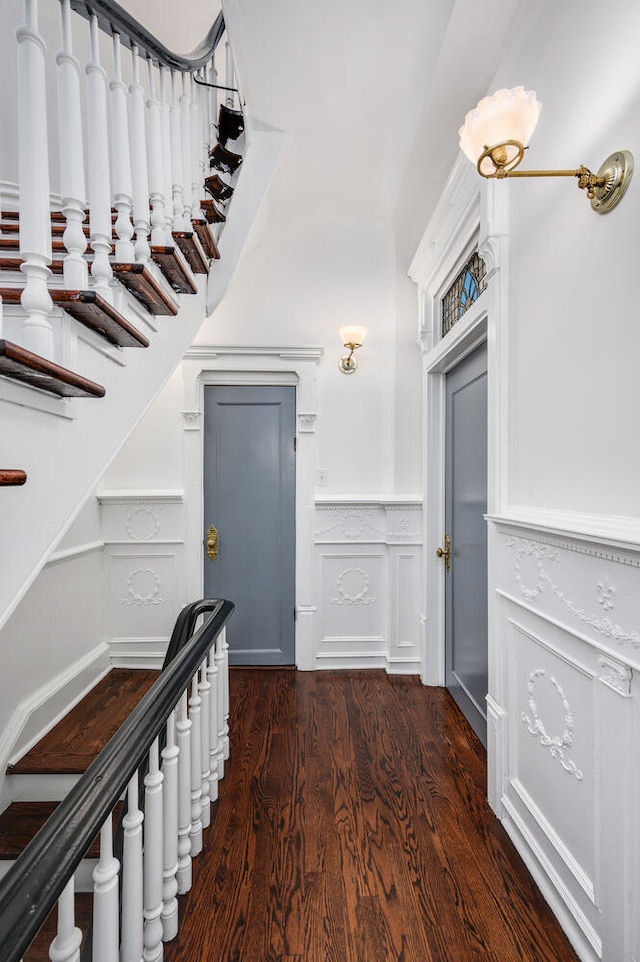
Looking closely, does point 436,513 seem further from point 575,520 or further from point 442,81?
point 442,81

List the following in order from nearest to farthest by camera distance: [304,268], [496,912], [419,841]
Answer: [496,912] < [419,841] < [304,268]

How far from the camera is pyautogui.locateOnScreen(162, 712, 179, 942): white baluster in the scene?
4.11 feet

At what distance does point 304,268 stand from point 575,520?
2.57 metres

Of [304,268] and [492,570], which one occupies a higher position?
[304,268]

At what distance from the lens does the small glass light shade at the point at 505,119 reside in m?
1.18

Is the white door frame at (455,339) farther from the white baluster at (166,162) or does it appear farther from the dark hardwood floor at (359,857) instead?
the white baluster at (166,162)

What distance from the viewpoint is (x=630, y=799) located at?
1.07 metres

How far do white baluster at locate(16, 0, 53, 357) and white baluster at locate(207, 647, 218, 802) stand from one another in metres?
1.26

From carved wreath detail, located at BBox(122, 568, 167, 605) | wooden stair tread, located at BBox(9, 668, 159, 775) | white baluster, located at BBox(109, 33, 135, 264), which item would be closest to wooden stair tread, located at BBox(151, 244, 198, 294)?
white baluster, located at BBox(109, 33, 135, 264)

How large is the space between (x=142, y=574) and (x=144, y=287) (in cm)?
237

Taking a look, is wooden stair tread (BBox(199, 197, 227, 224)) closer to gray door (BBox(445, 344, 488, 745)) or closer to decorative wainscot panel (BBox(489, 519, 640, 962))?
gray door (BBox(445, 344, 488, 745))

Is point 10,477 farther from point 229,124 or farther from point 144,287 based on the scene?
point 229,124

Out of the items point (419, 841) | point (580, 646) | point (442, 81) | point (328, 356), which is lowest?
point (419, 841)

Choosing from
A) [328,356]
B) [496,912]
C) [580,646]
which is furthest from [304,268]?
[496,912]
